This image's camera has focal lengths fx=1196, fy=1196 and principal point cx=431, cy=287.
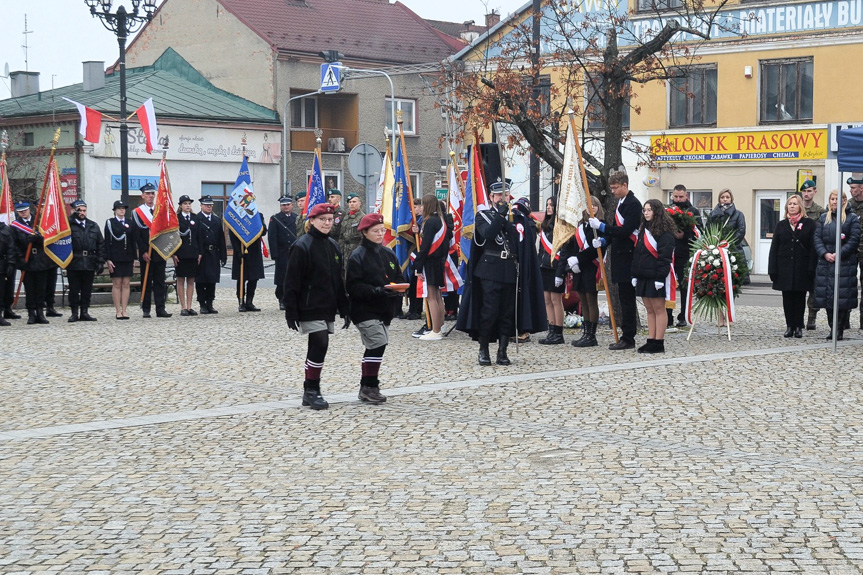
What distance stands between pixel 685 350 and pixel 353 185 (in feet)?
120

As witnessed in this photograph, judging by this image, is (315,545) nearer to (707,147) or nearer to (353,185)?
(707,147)

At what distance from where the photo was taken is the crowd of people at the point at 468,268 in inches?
409

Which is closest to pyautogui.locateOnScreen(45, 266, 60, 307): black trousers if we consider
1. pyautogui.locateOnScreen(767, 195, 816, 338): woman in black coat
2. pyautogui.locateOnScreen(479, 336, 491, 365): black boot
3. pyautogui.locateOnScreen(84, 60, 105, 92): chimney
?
pyautogui.locateOnScreen(479, 336, 491, 365): black boot

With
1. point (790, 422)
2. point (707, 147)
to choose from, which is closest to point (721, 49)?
point (707, 147)

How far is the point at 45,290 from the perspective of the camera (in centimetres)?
1978

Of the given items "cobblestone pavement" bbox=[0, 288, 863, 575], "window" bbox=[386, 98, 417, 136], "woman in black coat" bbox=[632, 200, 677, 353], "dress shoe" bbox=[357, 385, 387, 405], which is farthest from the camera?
"window" bbox=[386, 98, 417, 136]

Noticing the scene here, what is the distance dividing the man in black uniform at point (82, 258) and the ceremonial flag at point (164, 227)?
0.92 meters

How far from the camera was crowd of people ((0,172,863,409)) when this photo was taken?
10.4m

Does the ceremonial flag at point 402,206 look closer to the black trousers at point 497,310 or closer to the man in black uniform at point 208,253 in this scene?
the man in black uniform at point 208,253

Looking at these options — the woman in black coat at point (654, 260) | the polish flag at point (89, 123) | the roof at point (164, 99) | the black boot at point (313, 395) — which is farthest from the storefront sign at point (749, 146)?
the black boot at point (313, 395)

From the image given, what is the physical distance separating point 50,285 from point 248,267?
3364 millimetres

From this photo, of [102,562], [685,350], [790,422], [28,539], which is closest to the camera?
[102,562]

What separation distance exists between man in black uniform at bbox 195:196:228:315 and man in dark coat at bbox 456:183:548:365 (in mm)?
8159

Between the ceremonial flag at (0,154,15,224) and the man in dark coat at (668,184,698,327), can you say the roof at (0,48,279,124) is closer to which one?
the ceremonial flag at (0,154,15,224)
